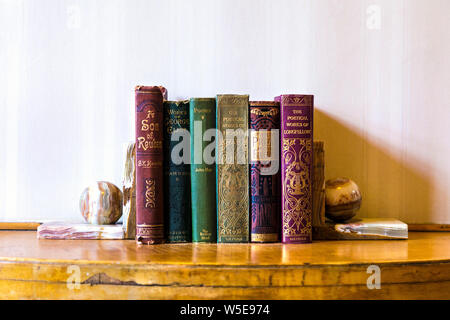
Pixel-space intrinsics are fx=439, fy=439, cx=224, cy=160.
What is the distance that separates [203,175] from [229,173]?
0.17ft

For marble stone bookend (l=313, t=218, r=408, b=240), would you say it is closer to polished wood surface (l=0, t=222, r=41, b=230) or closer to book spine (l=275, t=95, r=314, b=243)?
book spine (l=275, t=95, r=314, b=243)

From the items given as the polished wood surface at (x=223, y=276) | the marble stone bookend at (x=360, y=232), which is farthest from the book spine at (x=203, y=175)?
the marble stone bookend at (x=360, y=232)

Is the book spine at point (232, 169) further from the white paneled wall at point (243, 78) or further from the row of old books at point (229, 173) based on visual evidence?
the white paneled wall at point (243, 78)

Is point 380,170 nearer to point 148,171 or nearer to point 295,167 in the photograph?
point 295,167

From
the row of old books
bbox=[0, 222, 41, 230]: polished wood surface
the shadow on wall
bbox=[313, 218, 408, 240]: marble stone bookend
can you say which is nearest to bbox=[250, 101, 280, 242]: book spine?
the row of old books

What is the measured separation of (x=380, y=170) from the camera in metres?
1.08

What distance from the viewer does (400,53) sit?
3.53 feet

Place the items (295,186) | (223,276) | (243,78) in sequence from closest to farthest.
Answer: (223,276)
(295,186)
(243,78)

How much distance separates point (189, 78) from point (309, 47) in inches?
12.0

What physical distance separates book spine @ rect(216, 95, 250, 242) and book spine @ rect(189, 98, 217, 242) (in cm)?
1

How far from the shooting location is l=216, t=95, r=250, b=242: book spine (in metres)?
0.88

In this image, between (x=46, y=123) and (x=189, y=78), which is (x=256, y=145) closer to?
(x=189, y=78)

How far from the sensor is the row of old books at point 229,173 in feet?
2.87

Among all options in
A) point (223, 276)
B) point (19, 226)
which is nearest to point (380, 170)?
point (223, 276)
